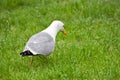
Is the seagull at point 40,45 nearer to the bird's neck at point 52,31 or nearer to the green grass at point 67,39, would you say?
the bird's neck at point 52,31

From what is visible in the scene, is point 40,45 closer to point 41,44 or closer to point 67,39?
point 41,44

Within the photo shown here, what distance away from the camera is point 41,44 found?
26.5 ft

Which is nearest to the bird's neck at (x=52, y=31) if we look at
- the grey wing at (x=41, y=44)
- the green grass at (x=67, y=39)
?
the grey wing at (x=41, y=44)

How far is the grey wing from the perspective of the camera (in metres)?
7.95

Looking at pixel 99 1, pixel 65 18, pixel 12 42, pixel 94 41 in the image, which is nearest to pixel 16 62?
pixel 12 42

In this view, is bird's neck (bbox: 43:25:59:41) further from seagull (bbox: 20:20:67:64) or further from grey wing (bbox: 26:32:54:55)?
grey wing (bbox: 26:32:54:55)

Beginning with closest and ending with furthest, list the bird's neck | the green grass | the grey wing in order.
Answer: the green grass < the grey wing < the bird's neck

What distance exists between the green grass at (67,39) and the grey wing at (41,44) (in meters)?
0.38

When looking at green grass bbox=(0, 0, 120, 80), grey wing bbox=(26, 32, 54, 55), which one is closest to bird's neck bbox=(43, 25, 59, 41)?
grey wing bbox=(26, 32, 54, 55)

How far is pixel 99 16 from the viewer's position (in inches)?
476

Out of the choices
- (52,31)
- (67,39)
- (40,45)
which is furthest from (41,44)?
(67,39)

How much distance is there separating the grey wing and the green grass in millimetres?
380

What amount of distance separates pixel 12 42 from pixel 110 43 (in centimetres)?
261

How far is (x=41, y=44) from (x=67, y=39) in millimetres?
2232
